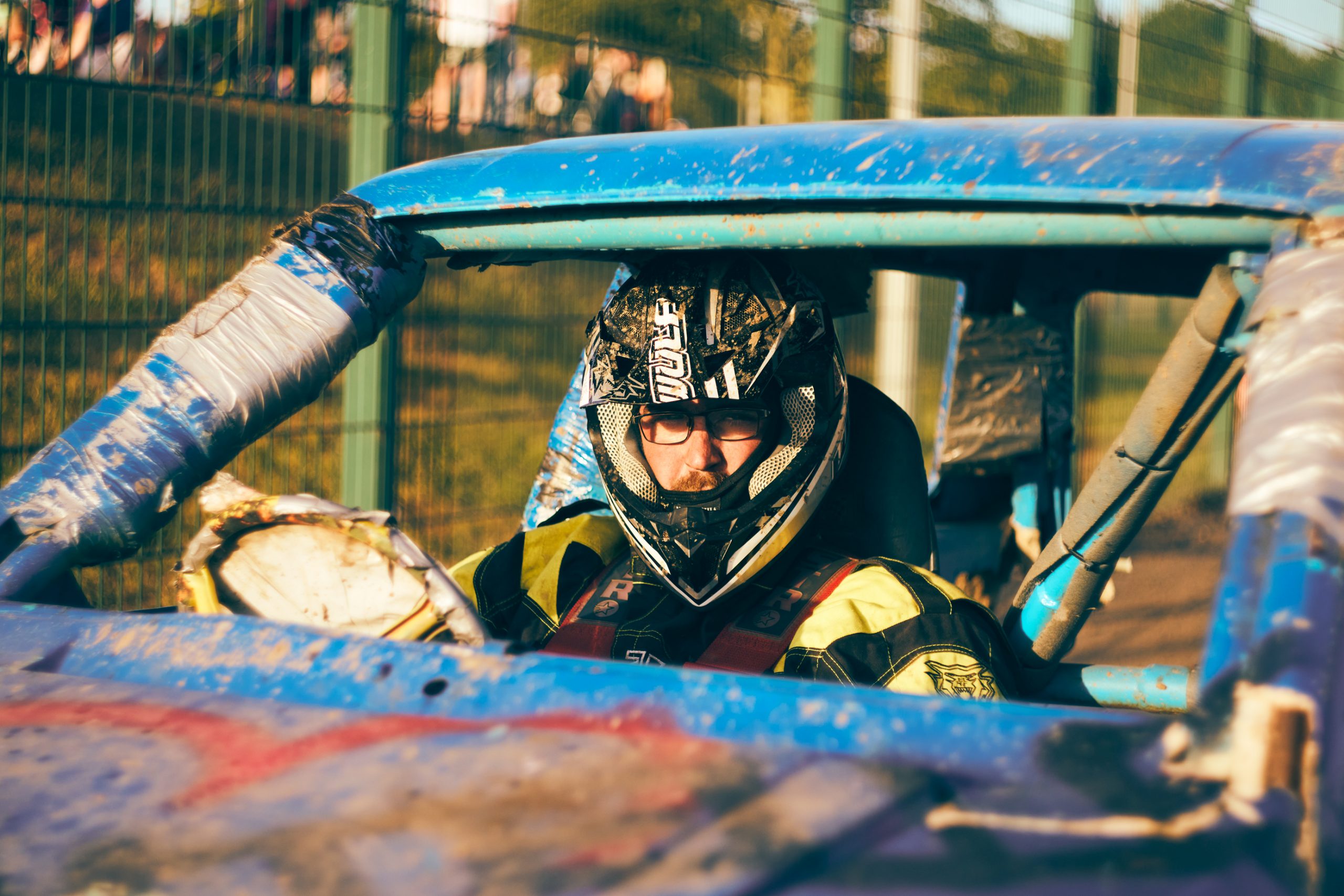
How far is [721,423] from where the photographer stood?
6.81 feet

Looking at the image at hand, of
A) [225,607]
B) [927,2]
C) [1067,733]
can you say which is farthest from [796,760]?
[927,2]

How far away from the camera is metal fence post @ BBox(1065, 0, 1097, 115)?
7332 mm

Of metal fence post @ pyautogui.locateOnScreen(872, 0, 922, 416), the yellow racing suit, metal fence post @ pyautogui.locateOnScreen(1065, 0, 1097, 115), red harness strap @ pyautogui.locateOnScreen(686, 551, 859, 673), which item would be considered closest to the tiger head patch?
the yellow racing suit

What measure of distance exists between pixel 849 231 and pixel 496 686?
837 mm

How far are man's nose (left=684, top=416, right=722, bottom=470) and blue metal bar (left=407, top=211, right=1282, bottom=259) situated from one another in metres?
0.34

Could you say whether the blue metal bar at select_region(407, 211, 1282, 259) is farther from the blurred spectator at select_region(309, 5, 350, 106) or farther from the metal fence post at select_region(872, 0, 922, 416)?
the metal fence post at select_region(872, 0, 922, 416)

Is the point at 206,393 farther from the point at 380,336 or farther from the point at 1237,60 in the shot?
the point at 1237,60

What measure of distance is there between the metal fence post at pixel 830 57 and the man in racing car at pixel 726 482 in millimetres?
3899

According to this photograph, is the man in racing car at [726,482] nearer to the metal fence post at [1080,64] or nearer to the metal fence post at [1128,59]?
the metal fence post at [1080,64]

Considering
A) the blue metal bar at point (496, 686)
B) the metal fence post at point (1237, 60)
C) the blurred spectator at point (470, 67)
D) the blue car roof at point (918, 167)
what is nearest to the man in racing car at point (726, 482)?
the blue car roof at point (918, 167)

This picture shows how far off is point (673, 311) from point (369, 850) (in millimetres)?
1265

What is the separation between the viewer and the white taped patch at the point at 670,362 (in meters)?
2.03

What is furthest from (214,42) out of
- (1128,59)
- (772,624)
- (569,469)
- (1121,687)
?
(1128,59)

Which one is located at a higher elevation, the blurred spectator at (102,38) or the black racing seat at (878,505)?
the blurred spectator at (102,38)
